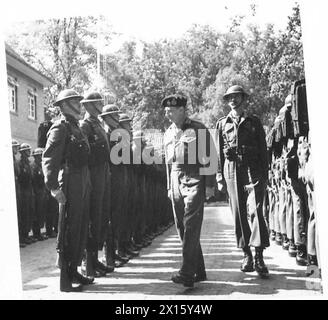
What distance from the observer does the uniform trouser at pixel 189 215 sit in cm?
563

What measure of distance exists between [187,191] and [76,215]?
1.12m

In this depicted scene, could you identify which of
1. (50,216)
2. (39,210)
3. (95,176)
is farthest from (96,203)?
(39,210)

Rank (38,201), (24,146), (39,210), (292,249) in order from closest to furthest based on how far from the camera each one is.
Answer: (24,146) < (292,249) < (38,201) < (39,210)

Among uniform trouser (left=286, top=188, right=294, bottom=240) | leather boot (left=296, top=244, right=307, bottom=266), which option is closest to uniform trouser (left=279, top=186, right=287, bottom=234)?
uniform trouser (left=286, top=188, right=294, bottom=240)

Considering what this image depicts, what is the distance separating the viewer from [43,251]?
8008 millimetres

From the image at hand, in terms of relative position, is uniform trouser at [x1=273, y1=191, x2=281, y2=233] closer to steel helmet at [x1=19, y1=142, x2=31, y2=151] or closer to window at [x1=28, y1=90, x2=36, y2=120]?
steel helmet at [x1=19, y1=142, x2=31, y2=151]

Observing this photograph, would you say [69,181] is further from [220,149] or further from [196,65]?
[196,65]

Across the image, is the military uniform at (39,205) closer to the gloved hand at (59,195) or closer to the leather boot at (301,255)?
the gloved hand at (59,195)

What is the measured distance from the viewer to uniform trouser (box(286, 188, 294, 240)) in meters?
6.99

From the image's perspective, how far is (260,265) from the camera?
19.2 ft

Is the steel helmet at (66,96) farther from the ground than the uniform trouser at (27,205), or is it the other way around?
the steel helmet at (66,96)

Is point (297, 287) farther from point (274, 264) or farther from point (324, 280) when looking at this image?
point (274, 264)

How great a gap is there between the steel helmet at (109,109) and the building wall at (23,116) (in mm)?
686

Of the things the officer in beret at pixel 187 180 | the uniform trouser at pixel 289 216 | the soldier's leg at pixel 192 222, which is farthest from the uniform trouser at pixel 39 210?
the soldier's leg at pixel 192 222
